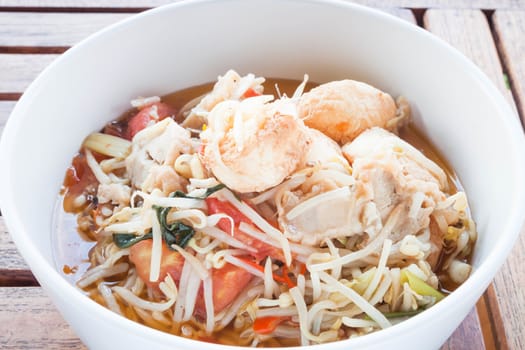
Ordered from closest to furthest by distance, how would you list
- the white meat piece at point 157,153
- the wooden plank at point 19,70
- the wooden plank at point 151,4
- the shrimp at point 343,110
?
the white meat piece at point 157,153 < the shrimp at point 343,110 < the wooden plank at point 19,70 < the wooden plank at point 151,4

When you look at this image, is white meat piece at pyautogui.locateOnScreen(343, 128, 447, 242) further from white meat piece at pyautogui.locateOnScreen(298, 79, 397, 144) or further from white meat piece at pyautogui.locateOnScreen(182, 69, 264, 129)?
white meat piece at pyautogui.locateOnScreen(182, 69, 264, 129)

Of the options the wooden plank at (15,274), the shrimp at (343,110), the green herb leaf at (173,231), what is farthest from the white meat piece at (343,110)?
the wooden plank at (15,274)

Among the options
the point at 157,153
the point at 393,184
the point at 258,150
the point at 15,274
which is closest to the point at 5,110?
the point at 15,274

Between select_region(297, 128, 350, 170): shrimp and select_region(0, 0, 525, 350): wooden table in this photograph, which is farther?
select_region(0, 0, 525, 350): wooden table

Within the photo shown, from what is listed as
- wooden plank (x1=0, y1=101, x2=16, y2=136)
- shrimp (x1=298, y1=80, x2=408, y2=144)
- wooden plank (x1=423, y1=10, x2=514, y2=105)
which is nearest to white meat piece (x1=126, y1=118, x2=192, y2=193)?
shrimp (x1=298, y1=80, x2=408, y2=144)

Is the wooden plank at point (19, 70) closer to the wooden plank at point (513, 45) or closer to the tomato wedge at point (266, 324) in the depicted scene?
the tomato wedge at point (266, 324)

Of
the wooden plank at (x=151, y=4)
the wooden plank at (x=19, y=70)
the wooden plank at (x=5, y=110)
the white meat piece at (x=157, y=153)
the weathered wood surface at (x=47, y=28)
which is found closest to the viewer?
the white meat piece at (x=157, y=153)
